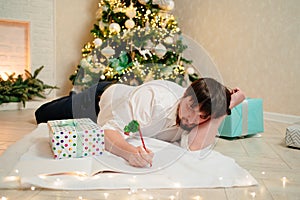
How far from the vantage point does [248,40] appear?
3553 millimetres

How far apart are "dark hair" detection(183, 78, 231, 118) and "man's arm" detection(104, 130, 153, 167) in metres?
0.31

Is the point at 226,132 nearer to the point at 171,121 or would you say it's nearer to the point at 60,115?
the point at 171,121

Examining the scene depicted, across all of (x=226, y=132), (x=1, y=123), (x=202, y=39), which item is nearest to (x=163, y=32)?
(x=202, y=39)

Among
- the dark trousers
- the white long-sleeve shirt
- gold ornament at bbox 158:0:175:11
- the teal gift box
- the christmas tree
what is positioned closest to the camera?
the white long-sleeve shirt

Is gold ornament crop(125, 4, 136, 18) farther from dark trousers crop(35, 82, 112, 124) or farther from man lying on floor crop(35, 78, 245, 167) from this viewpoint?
man lying on floor crop(35, 78, 245, 167)

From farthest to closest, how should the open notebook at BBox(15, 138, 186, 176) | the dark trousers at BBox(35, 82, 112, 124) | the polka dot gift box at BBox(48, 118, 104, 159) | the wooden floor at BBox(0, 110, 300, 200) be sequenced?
the dark trousers at BBox(35, 82, 112, 124) < the polka dot gift box at BBox(48, 118, 104, 159) < the open notebook at BBox(15, 138, 186, 176) < the wooden floor at BBox(0, 110, 300, 200)

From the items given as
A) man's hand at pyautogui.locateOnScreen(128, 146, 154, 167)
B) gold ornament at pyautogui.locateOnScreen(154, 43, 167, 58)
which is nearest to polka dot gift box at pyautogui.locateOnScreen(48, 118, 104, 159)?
man's hand at pyautogui.locateOnScreen(128, 146, 154, 167)

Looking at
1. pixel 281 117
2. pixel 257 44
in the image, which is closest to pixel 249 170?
pixel 281 117

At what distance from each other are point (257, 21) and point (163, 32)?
0.92 metres

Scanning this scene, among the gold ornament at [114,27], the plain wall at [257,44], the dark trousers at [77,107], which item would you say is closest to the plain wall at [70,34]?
the gold ornament at [114,27]

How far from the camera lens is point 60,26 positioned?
4.28 m

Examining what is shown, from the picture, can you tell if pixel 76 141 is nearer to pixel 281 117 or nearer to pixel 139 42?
pixel 139 42

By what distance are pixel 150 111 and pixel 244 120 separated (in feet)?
3.24

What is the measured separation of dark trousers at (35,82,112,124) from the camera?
2.08 m
